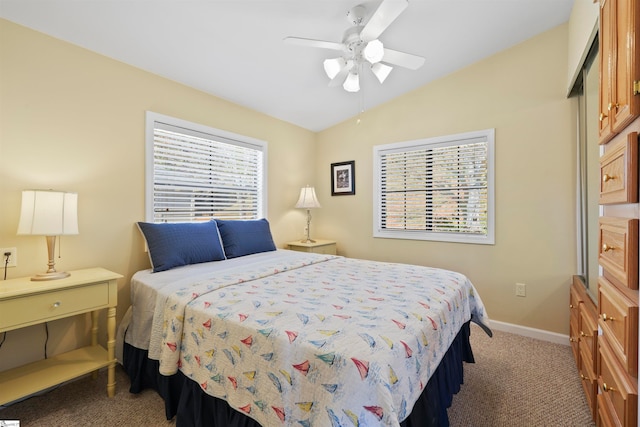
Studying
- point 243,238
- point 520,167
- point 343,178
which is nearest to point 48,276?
point 243,238

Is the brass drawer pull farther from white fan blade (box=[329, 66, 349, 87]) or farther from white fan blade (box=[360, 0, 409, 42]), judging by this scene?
white fan blade (box=[329, 66, 349, 87])

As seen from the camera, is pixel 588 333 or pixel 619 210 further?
pixel 588 333

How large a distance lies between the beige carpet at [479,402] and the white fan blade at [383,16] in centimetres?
231

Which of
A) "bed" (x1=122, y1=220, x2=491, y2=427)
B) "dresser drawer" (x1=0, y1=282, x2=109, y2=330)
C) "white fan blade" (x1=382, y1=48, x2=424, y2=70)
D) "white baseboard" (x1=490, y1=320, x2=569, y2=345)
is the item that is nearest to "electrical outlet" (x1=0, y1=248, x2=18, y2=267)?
"dresser drawer" (x1=0, y1=282, x2=109, y2=330)

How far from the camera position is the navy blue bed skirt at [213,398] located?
123 cm

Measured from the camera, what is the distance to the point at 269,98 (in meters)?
3.18

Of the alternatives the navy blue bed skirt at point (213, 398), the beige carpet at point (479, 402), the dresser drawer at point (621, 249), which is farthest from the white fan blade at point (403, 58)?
the beige carpet at point (479, 402)

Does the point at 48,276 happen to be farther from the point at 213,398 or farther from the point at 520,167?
the point at 520,167

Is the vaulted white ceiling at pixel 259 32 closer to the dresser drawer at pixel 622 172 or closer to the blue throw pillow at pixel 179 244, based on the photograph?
the blue throw pillow at pixel 179 244

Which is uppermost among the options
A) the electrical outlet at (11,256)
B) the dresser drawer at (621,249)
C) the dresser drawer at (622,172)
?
the dresser drawer at (622,172)

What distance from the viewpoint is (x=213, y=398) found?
4.54 feet

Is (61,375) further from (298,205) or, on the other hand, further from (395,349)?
(298,205)

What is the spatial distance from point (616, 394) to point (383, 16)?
206 cm

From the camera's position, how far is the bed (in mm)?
983
